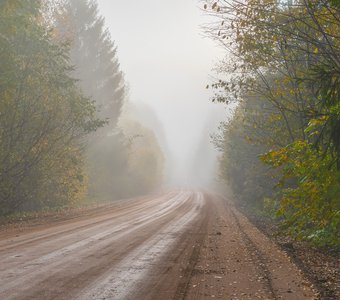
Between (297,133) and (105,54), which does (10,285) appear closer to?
(297,133)

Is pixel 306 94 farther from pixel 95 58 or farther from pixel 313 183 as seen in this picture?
pixel 95 58

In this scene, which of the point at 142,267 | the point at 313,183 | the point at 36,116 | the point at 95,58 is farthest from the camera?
the point at 95,58

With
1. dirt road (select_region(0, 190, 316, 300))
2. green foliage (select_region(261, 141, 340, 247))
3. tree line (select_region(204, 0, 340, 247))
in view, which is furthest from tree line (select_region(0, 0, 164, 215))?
green foliage (select_region(261, 141, 340, 247))

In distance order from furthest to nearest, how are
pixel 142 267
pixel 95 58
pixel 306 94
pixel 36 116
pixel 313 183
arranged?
pixel 95 58 < pixel 36 116 < pixel 306 94 < pixel 313 183 < pixel 142 267

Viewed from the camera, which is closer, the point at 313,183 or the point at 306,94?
the point at 313,183

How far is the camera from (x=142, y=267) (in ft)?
25.4

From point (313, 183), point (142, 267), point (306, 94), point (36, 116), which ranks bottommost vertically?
point (142, 267)

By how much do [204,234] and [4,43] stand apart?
10183mm

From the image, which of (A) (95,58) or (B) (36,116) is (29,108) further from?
(A) (95,58)

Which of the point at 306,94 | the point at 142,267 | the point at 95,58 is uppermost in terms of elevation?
the point at 95,58

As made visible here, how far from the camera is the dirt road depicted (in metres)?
6.09

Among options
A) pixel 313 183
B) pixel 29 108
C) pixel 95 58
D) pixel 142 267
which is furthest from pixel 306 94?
pixel 95 58

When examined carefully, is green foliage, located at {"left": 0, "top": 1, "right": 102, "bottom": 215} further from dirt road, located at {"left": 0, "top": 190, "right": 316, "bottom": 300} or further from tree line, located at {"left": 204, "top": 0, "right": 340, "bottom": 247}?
tree line, located at {"left": 204, "top": 0, "right": 340, "bottom": 247}

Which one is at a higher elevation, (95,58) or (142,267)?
(95,58)
